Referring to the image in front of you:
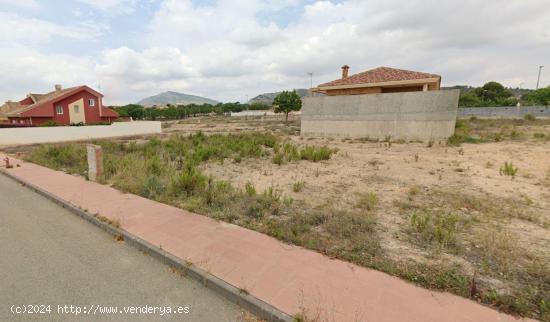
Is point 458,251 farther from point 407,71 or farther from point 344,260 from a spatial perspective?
point 407,71

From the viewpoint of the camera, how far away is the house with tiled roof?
65.6 feet

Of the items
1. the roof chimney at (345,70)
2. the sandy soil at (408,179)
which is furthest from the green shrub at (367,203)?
the roof chimney at (345,70)

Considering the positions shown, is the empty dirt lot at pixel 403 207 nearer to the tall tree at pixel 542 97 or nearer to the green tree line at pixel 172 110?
the tall tree at pixel 542 97

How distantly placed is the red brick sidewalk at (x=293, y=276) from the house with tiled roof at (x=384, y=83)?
20519 mm

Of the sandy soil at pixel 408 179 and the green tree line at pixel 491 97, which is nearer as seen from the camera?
the sandy soil at pixel 408 179

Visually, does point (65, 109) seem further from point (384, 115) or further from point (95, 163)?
point (384, 115)

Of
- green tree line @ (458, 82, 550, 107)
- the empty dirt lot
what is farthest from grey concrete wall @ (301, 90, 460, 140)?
green tree line @ (458, 82, 550, 107)

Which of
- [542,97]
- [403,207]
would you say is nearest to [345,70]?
[403,207]

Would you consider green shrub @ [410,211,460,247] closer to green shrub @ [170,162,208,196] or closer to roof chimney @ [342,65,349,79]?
green shrub @ [170,162,208,196]

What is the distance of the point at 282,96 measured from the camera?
44375 mm

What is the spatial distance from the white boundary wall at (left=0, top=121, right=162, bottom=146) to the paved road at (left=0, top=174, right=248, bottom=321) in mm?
21490

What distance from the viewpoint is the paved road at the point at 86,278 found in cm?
274

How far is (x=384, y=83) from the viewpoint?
20703 millimetres

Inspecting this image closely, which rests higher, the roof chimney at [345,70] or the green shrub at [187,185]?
the roof chimney at [345,70]
